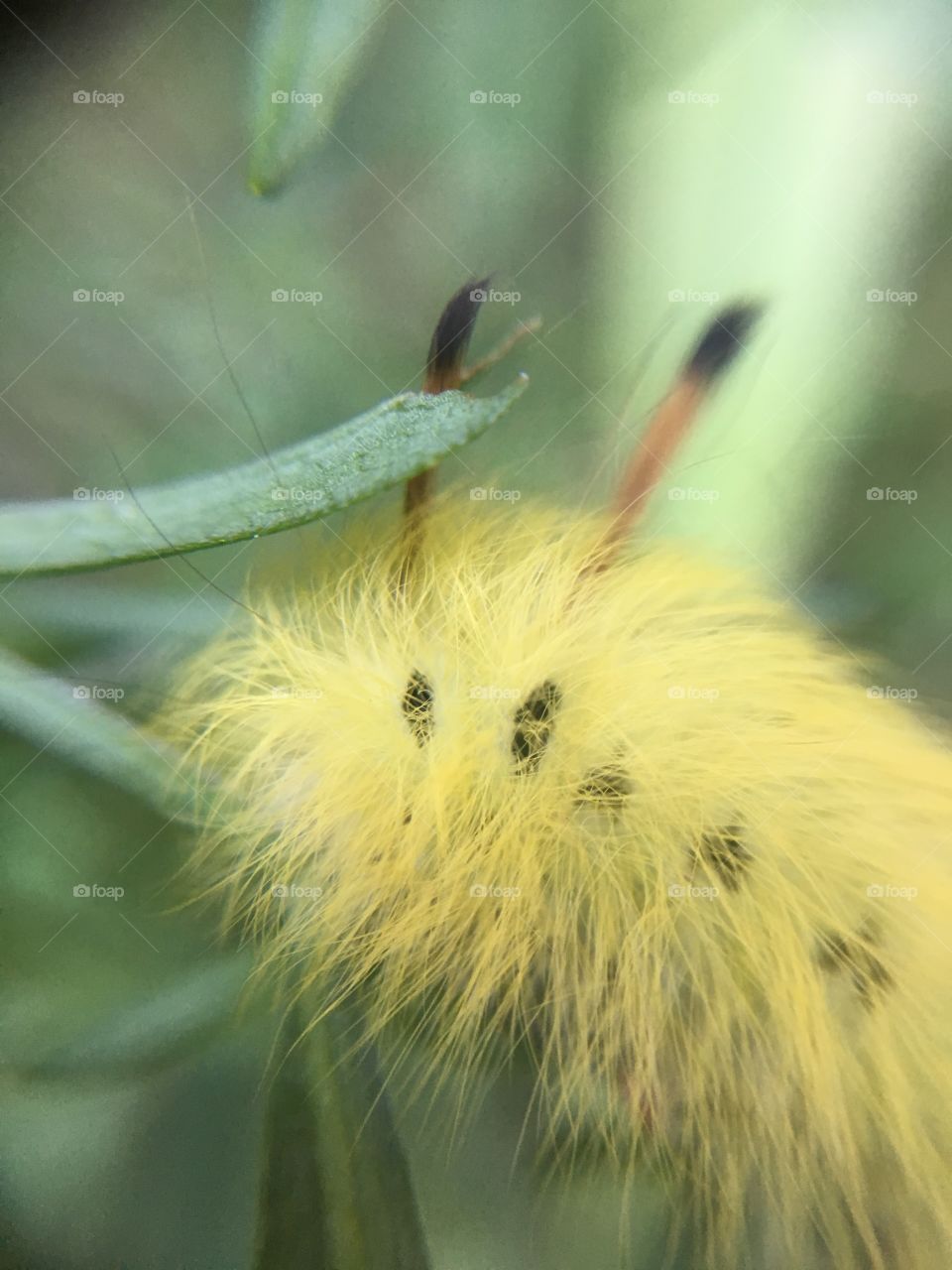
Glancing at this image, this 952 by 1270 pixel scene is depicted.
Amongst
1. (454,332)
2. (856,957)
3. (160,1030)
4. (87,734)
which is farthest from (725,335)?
(160,1030)

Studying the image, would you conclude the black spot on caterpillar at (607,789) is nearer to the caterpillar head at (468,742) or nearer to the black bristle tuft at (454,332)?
the caterpillar head at (468,742)

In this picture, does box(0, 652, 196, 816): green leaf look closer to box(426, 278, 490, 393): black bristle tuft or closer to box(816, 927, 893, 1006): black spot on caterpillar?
box(426, 278, 490, 393): black bristle tuft

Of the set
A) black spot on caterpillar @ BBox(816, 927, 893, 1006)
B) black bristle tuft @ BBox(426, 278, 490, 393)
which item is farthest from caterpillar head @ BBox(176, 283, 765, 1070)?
black spot on caterpillar @ BBox(816, 927, 893, 1006)

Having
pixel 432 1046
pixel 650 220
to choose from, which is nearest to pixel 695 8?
pixel 650 220

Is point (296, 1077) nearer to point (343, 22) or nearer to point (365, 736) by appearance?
point (365, 736)

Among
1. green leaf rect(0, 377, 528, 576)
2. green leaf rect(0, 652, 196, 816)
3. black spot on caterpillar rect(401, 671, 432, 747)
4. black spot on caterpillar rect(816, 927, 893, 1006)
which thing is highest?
green leaf rect(0, 377, 528, 576)
